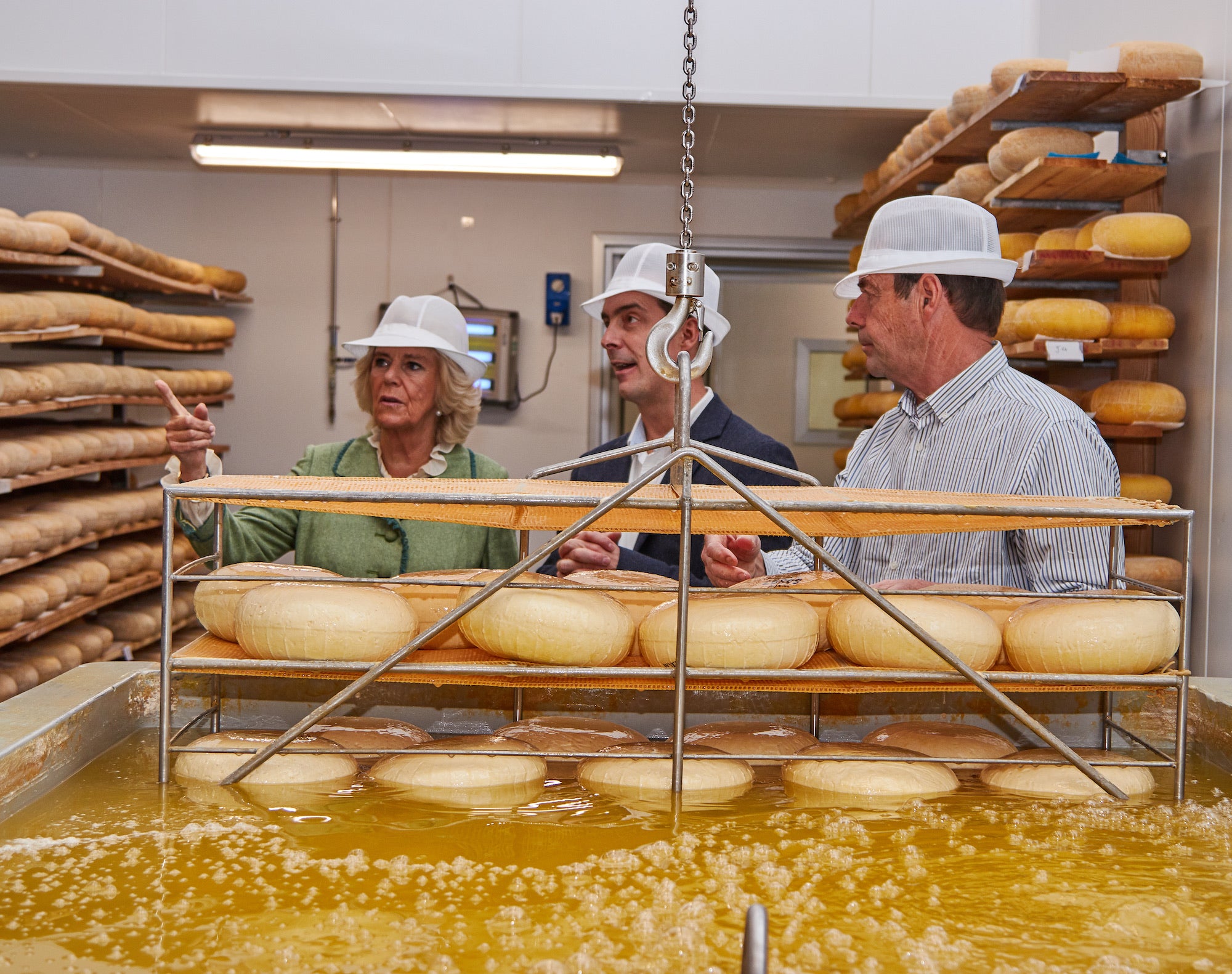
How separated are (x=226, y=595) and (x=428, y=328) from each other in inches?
54.9

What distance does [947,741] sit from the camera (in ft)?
4.10

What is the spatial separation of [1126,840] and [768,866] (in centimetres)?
37

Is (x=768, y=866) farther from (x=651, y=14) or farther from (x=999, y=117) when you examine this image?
(x=651, y=14)

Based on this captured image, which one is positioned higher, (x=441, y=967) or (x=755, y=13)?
(x=755, y=13)

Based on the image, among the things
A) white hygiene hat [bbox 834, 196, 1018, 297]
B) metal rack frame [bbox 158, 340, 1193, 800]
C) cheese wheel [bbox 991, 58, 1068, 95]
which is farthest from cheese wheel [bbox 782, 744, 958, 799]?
cheese wheel [bbox 991, 58, 1068, 95]

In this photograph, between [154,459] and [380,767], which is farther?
[154,459]

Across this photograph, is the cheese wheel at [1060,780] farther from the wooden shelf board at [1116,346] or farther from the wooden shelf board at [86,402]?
the wooden shelf board at [86,402]

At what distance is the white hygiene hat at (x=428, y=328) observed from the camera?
247cm

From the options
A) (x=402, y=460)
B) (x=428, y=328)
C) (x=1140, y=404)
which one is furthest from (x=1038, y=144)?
(x=402, y=460)

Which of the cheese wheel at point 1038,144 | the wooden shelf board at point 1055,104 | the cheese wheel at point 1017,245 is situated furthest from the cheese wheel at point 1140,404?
the wooden shelf board at point 1055,104

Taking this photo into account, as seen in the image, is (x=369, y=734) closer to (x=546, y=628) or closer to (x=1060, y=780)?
(x=546, y=628)

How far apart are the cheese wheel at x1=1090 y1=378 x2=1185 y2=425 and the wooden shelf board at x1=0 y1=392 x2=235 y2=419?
10.6 feet

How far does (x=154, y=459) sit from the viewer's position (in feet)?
15.0

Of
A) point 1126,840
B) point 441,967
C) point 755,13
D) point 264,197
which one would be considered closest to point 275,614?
point 441,967
